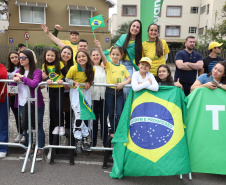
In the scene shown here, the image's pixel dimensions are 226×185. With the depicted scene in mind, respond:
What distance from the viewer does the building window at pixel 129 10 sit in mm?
37250

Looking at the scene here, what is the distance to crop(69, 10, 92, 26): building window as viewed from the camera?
77.9ft

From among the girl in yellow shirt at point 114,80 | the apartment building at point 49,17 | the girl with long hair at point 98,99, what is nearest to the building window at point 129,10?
the apartment building at point 49,17

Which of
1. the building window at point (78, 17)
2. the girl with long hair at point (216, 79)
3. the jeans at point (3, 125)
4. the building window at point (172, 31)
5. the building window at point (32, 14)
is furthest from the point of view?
the building window at point (172, 31)

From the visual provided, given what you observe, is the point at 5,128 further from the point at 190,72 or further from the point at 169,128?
the point at 190,72

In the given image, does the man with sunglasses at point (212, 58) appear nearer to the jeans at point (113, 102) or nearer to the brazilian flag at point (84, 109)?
the jeans at point (113, 102)

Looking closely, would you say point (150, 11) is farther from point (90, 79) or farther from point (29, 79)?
point (29, 79)

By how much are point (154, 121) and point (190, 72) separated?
6.84 feet

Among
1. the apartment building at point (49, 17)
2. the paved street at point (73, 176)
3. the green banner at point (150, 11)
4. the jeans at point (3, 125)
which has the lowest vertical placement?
the paved street at point (73, 176)

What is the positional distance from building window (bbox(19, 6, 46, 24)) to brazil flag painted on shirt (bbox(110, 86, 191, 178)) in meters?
22.5

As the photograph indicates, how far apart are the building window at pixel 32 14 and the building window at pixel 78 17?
285 cm

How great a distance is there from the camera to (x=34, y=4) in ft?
74.7

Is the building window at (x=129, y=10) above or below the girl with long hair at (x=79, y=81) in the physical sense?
above

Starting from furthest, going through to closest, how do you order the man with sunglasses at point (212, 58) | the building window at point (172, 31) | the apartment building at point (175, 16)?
1. the building window at point (172, 31)
2. the apartment building at point (175, 16)
3. the man with sunglasses at point (212, 58)

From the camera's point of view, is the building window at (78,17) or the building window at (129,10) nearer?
the building window at (78,17)
